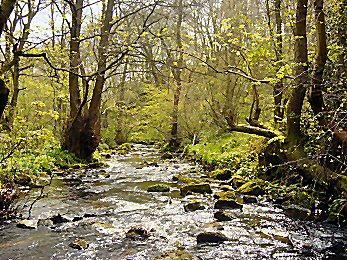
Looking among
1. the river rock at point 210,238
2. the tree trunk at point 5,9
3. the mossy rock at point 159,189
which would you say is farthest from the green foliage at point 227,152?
the tree trunk at point 5,9

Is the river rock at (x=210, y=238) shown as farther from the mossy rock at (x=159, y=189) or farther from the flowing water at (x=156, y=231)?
the mossy rock at (x=159, y=189)

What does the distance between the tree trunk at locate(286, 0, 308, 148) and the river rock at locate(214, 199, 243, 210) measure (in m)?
2.01

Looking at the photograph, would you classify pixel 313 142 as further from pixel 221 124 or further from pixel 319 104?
pixel 221 124

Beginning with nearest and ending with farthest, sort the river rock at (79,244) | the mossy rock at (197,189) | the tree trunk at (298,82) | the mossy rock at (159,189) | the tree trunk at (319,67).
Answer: the river rock at (79,244)
the tree trunk at (319,67)
the tree trunk at (298,82)
the mossy rock at (197,189)
the mossy rock at (159,189)

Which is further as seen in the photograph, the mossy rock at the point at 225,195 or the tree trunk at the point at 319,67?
the mossy rock at the point at 225,195

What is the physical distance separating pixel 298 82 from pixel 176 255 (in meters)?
5.24

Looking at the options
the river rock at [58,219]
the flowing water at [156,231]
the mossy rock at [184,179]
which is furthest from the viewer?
the mossy rock at [184,179]

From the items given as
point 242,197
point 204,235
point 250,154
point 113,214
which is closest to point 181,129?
point 250,154

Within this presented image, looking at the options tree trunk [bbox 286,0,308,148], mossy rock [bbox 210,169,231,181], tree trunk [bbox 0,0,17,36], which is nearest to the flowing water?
tree trunk [bbox 286,0,308,148]

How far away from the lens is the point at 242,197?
9734 mm

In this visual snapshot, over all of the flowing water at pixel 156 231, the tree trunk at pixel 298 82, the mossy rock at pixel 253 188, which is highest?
the tree trunk at pixel 298 82

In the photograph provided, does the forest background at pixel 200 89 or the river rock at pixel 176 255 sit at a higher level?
the forest background at pixel 200 89

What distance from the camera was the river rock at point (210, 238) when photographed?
20.5 feet

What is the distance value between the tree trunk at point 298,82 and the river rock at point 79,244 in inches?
217
